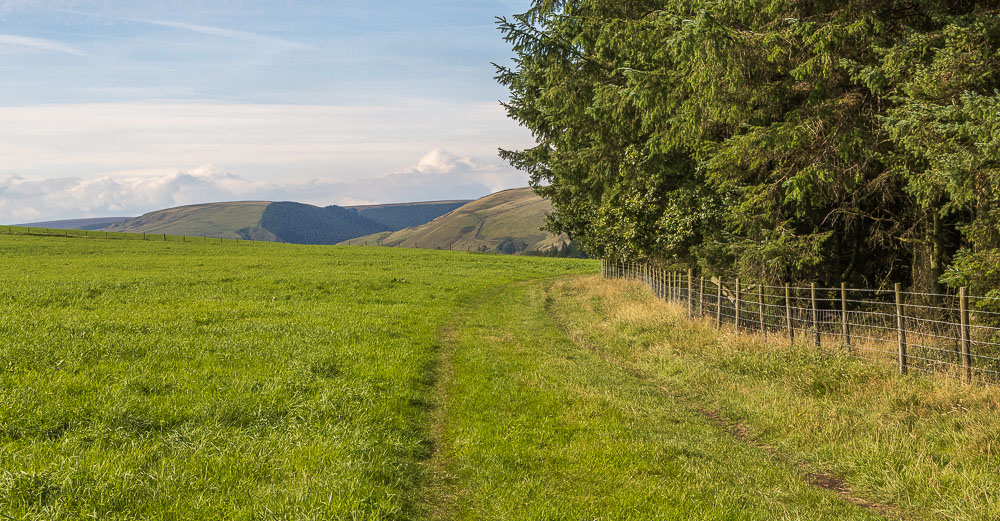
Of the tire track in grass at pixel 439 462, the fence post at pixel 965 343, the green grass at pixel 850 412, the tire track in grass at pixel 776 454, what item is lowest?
the tire track in grass at pixel 776 454

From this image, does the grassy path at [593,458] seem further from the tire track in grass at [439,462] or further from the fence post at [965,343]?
the fence post at [965,343]

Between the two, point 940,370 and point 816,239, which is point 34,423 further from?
point 816,239

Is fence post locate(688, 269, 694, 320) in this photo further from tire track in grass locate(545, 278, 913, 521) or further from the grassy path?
the grassy path

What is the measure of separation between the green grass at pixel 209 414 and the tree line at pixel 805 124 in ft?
29.3

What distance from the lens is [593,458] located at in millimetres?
6645

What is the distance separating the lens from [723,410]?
9.14 metres

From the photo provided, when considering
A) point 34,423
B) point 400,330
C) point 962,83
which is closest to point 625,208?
point 400,330

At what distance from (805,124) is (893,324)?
19.5ft

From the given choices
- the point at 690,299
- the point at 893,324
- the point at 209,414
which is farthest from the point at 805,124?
the point at 209,414

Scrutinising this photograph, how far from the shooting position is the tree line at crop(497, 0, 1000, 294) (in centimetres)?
916

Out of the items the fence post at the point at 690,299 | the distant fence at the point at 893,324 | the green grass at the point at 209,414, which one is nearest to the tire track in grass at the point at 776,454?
the distant fence at the point at 893,324

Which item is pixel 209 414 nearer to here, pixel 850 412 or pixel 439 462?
pixel 439 462

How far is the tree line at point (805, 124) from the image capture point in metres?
9.16

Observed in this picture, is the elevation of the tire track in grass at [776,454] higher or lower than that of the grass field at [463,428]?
lower
